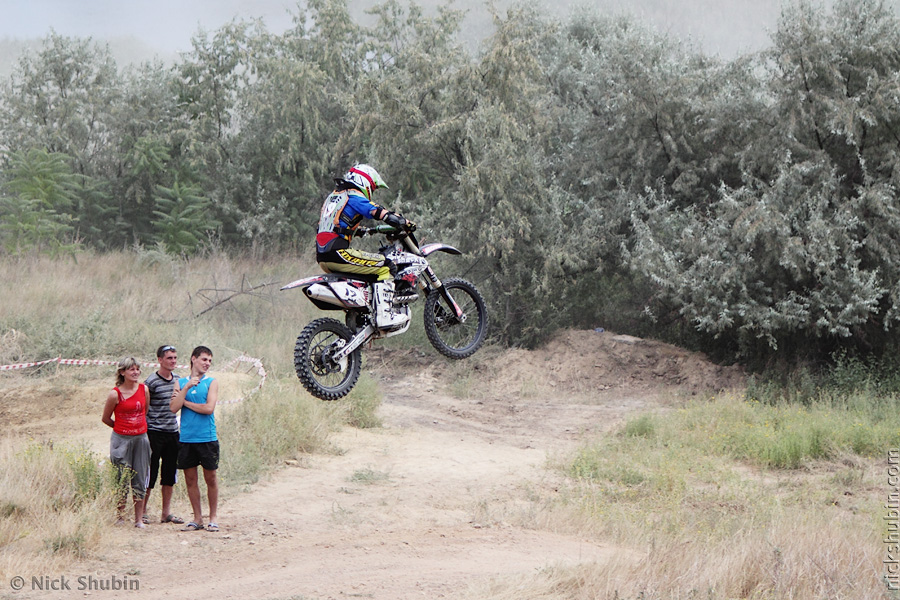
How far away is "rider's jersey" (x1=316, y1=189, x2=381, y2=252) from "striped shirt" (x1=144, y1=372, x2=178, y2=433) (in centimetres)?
309

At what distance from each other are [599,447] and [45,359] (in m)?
10.0

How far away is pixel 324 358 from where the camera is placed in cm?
802

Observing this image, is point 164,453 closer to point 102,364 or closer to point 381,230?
point 381,230

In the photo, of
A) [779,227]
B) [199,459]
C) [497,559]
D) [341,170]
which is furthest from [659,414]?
[341,170]

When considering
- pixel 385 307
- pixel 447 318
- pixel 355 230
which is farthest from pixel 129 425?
pixel 355 230

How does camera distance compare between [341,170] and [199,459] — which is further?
[341,170]

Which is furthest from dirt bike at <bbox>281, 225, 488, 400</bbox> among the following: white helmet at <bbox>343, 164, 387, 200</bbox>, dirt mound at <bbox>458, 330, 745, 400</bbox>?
dirt mound at <bbox>458, 330, 745, 400</bbox>

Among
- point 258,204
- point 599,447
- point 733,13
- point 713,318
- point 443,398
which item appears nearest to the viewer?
point 599,447

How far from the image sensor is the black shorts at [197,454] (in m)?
9.82

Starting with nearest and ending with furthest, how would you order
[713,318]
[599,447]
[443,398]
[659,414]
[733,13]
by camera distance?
[599,447] → [659,414] → [713,318] → [443,398] → [733,13]

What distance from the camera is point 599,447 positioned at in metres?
16.0

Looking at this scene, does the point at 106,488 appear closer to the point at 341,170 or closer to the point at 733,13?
the point at 341,170

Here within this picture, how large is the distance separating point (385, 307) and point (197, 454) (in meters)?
3.20

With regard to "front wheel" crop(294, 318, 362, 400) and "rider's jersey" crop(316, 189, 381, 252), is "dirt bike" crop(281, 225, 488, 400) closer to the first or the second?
"front wheel" crop(294, 318, 362, 400)
